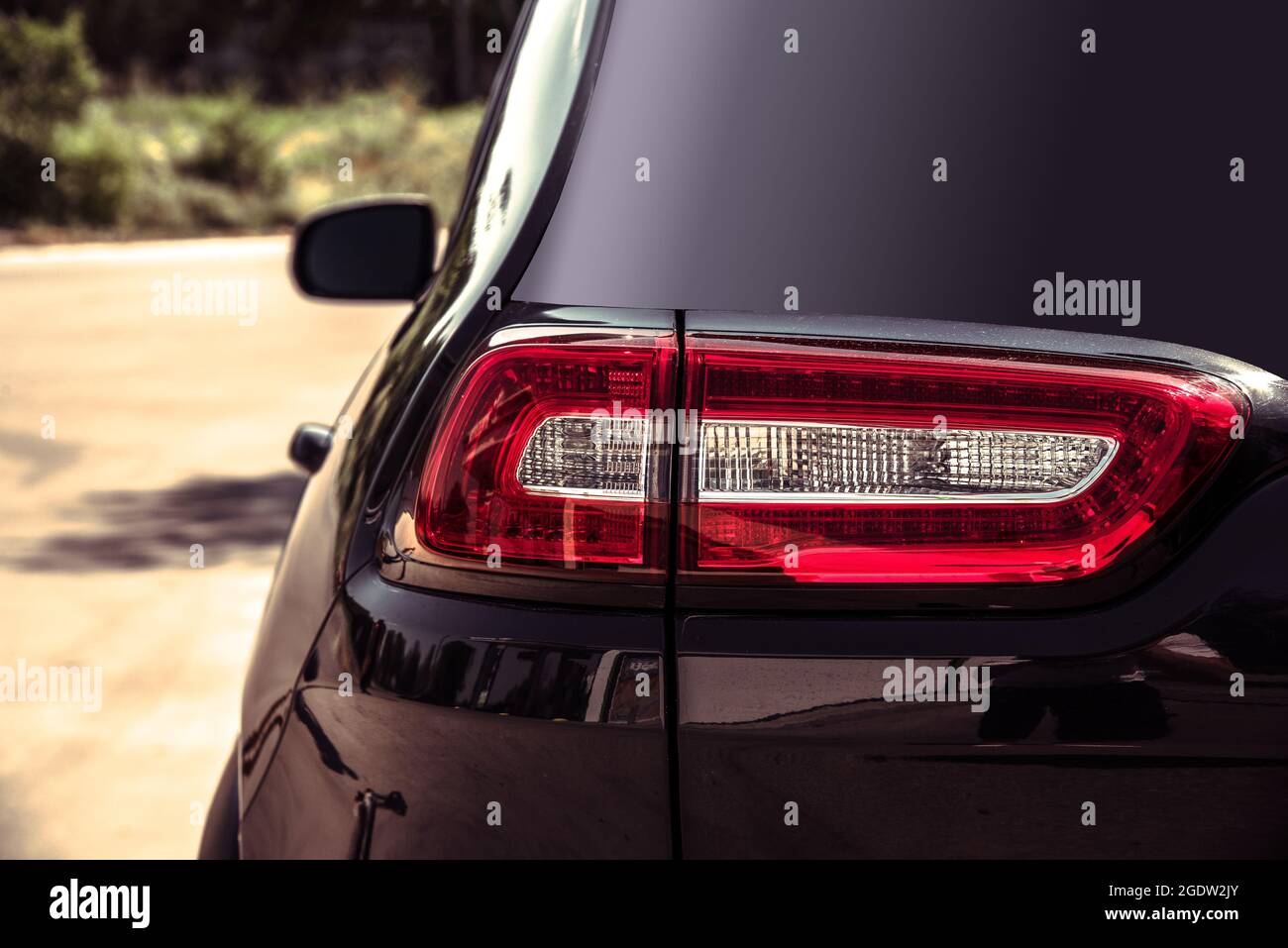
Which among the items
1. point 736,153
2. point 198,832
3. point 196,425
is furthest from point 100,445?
point 736,153

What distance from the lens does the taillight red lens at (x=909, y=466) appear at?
1.23 m

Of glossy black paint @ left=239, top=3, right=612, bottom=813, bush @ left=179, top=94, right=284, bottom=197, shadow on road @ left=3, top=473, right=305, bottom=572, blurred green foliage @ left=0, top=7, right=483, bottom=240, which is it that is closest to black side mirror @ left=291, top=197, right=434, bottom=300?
glossy black paint @ left=239, top=3, right=612, bottom=813

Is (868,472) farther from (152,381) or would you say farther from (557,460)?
(152,381)

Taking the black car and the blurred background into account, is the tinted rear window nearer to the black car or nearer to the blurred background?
the black car

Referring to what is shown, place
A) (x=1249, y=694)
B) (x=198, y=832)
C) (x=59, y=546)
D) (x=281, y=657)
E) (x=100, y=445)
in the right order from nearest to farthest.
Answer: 1. (x=1249, y=694)
2. (x=281, y=657)
3. (x=198, y=832)
4. (x=59, y=546)
5. (x=100, y=445)

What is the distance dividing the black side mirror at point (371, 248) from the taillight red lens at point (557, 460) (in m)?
1.41

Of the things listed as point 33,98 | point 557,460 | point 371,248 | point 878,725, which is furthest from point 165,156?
point 878,725

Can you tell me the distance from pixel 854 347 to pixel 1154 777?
1.47 feet

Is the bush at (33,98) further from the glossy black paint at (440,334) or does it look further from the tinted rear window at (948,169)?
the tinted rear window at (948,169)

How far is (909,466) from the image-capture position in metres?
1.26

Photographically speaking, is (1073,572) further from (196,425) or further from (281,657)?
(196,425)

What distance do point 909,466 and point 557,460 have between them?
1.05ft

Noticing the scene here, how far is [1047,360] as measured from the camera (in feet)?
4.05

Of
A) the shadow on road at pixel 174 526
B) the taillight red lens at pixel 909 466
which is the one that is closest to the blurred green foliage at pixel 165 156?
the shadow on road at pixel 174 526
